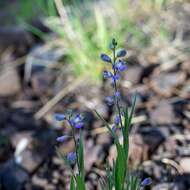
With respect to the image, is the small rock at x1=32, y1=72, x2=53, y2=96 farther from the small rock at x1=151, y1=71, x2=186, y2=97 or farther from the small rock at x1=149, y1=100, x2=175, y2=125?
the small rock at x1=149, y1=100, x2=175, y2=125

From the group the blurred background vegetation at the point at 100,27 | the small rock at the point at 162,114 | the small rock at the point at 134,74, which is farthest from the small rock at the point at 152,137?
the blurred background vegetation at the point at 100,27

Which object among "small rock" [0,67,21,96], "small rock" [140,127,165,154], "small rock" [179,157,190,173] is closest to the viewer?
"small rock" [179,157,190,173]

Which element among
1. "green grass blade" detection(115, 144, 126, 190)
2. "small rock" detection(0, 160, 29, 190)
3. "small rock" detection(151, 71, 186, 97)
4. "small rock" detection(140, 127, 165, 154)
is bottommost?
"small rock" detection(0, 160, 29, 190)

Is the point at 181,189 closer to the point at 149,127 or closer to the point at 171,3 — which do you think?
the point at 149,127

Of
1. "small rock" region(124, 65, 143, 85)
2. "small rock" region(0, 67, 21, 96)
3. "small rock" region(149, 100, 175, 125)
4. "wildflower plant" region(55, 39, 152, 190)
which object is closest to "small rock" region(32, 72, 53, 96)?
"small rock" region(0, 67, 21, 96)

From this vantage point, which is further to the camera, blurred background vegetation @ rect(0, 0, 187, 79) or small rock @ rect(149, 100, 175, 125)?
blurred background vegetation @ rect(0, 0, 187, 79)

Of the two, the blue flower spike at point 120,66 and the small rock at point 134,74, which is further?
the small rock at point 134,74

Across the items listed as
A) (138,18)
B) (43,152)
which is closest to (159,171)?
(43,152)

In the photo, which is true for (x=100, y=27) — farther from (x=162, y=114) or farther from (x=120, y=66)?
(x=120, y=66)

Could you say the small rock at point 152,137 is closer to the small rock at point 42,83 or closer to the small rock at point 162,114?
the small rock at point 162,114
